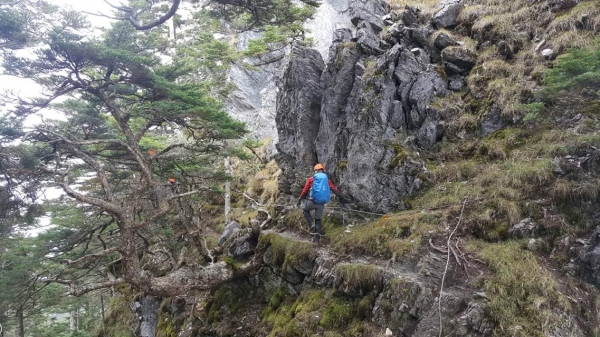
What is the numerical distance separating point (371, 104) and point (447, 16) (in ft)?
17.4

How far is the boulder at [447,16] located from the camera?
38.0 ft

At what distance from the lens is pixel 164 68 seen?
9.26 meters

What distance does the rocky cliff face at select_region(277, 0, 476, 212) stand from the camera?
8.55 metres

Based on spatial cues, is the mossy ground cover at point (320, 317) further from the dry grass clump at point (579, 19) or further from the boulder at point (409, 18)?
the boulder at point (409, 18)

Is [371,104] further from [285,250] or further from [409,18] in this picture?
[409,18]

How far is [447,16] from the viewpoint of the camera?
11.7m

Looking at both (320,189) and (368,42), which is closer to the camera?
(320,189)

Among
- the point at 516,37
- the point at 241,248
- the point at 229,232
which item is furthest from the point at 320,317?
the point at 516,37

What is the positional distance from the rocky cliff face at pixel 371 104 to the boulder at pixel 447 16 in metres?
0.03

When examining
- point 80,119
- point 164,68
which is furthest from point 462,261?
point 80,119

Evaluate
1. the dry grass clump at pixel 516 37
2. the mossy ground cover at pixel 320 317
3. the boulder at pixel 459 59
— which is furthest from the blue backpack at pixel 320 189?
the boulder at pixel 459 59

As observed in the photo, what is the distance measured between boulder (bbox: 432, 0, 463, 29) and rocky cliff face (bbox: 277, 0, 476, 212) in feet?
0.11

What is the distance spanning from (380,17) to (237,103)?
12.7m

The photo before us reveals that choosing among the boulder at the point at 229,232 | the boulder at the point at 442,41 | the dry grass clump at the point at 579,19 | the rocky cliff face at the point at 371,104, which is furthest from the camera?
the boulder at the point at 229,232
